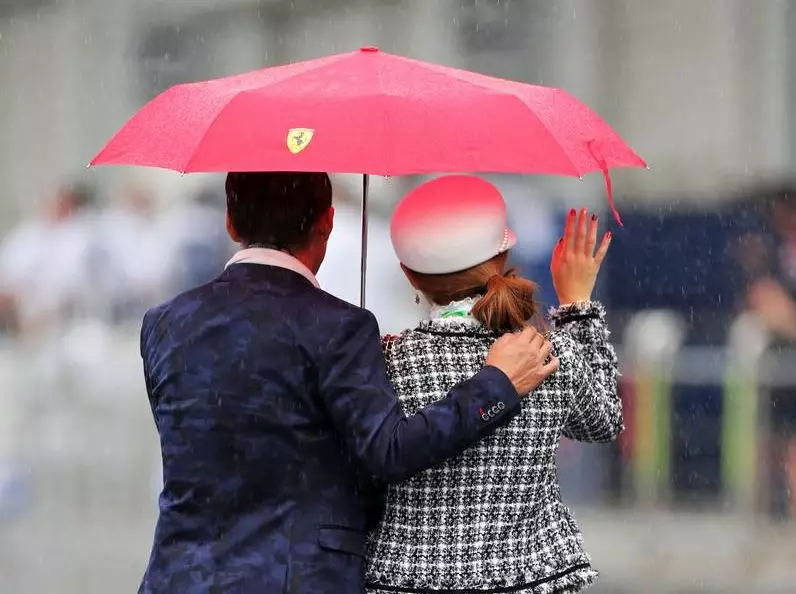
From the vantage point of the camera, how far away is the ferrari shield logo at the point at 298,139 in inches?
121

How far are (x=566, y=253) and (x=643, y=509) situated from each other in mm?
5913

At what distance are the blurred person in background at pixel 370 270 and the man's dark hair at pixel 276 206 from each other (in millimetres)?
4220

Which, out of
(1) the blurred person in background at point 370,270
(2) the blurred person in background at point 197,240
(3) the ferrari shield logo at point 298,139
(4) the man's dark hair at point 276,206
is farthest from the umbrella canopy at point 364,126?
(2) the blurred person in background at point 197,240

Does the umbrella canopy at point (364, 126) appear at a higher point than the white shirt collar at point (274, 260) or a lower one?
higher

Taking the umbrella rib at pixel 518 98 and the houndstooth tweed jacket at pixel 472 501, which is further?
the umbrella rib at pixel 518 98

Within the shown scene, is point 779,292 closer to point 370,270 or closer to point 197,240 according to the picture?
point 370,270

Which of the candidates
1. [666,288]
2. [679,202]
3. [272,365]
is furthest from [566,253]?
[679,202]

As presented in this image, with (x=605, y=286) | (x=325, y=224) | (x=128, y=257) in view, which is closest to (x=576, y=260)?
(x=325, y=224)

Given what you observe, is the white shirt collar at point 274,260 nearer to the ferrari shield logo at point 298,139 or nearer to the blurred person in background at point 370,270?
the ferrari shield logo at point 298,139

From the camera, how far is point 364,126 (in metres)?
3.11

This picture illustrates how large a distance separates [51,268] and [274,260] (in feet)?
24.4

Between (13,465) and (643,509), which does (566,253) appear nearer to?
(643,509)

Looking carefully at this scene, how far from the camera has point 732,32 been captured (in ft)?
37.7

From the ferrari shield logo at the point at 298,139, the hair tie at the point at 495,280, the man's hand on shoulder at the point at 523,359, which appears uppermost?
the ferrari shield logo at the point at 298,139
